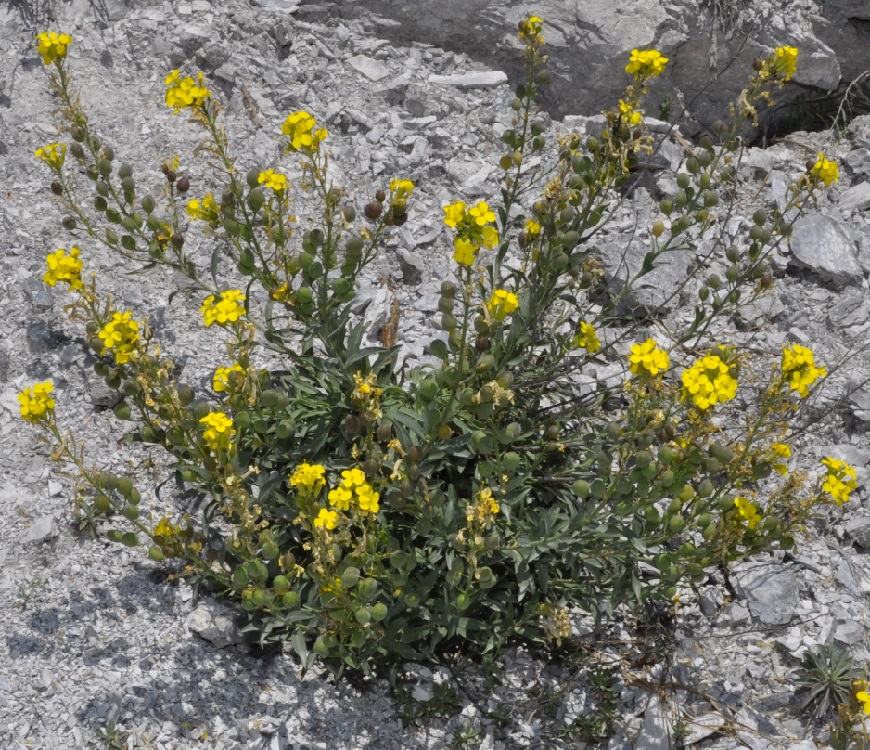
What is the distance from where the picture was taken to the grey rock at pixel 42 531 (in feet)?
13.6

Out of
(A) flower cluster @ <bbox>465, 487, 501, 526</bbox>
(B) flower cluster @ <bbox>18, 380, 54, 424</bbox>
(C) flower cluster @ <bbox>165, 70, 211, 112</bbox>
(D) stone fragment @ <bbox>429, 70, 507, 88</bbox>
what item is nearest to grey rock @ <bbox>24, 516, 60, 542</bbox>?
(B) flower cluster @ <bbox>18, 380, 54, 424</bbox>

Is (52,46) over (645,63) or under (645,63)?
under

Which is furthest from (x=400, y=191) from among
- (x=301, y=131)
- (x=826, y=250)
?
(x=826, y=250)

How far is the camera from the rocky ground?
149 inches

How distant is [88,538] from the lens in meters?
4.18

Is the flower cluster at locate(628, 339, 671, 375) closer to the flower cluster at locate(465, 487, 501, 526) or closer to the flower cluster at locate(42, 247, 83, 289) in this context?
the flower cluster at locate(465, 487, 501, 526)

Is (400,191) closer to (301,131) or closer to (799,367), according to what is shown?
(301,131)

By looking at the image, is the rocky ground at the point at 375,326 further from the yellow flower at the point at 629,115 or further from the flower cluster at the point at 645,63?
the flower cluster at the point at 645,63

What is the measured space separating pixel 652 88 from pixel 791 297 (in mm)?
1938

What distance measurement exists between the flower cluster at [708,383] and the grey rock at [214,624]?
215 cm

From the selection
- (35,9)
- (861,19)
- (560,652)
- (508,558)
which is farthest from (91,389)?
(861,19)

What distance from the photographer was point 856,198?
6.07m

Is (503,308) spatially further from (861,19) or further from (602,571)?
(861,19)

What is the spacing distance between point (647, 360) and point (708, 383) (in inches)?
8.5
